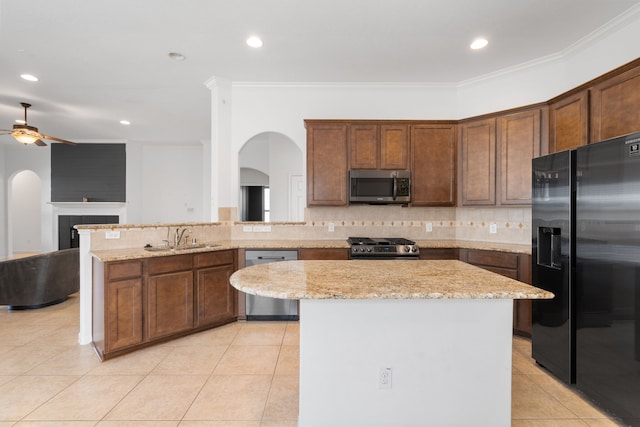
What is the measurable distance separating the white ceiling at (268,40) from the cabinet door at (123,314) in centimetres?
232

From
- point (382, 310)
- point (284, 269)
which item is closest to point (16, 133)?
point (284, 269)

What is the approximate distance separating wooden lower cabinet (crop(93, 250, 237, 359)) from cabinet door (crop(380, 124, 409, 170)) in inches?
84.2

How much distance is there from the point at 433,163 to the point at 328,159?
1.30 m

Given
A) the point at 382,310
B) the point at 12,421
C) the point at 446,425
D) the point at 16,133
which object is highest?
the point at 16,133

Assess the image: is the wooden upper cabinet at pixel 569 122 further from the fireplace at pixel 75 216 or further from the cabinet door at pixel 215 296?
the fireplace at pixel 75 216

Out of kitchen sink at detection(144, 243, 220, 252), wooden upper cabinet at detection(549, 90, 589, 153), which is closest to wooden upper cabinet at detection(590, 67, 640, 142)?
wooden upper cabinet at detection(549, 90, 589, 153)

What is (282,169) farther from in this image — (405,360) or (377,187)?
(405,360)

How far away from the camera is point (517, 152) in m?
3.38

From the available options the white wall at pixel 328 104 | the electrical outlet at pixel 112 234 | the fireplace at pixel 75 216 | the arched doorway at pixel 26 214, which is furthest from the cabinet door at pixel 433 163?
the arched doorway at pixel 26 214

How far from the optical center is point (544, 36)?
2910 millimetres

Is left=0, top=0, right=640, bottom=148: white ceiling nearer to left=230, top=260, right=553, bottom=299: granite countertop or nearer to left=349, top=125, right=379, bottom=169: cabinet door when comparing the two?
left=349, top=125, right=379, bottom=169: cabinet door

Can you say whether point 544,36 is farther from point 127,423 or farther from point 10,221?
point 10,221

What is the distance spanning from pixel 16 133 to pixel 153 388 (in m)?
4.47

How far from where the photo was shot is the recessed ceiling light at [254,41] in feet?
9.72
